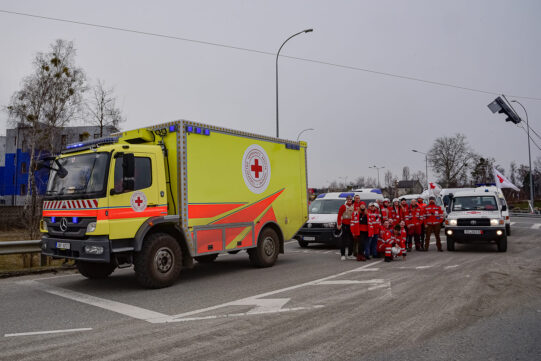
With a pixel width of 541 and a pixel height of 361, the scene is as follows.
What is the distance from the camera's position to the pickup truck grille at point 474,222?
12.8 m

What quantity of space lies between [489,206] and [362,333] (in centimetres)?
1060

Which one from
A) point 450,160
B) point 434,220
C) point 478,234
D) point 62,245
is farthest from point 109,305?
point 450,160

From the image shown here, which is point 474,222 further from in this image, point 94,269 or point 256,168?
point 94,269

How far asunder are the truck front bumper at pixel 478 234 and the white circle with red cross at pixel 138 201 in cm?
997

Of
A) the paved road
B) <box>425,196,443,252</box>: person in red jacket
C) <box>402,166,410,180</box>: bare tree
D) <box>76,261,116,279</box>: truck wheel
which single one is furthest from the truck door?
<box>402,166,410,180</box>: bare tree

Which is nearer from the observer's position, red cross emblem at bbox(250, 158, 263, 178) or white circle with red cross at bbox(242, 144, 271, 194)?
white circle with red cross at bbox(242, 144, 271, 194)

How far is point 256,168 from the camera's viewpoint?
33.1 ft

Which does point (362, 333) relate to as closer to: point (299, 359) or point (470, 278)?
point (299, 359)

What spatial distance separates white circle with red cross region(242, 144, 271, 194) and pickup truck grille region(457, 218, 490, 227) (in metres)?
6.81

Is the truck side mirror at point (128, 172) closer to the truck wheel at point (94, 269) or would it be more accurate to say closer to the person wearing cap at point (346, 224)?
the truck wheel at point (94, 269)

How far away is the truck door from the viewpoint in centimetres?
719

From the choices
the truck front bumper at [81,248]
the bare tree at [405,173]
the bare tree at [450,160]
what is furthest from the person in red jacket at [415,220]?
the bare tree at [405,173]

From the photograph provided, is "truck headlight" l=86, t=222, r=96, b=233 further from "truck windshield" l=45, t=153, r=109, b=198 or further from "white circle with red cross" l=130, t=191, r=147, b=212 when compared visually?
"white circle with red cross" l=130, t=191, r=147, b=212

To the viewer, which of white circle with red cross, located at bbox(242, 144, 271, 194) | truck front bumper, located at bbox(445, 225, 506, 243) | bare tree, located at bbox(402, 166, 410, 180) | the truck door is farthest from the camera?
bare tree, located at bbox(402, 166, 410, 180)
